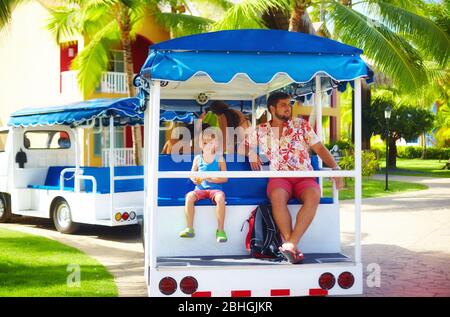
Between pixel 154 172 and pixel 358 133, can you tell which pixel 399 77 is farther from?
pixel 154 172

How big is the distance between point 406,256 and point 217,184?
4.12 meters

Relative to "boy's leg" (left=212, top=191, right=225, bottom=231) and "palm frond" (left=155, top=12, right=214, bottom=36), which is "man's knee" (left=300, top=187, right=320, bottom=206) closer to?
"boy's leg" (left=212, top=191, right=225, bottom=231)

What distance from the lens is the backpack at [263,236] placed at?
566cm

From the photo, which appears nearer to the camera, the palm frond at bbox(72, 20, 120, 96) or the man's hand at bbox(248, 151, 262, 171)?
the man's hand at bbox(248, 151, 262, 171)

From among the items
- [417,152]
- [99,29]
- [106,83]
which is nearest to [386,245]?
[99,29]

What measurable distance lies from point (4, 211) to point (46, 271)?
5.25 meters

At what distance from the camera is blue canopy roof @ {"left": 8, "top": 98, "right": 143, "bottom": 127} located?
33.2 ft

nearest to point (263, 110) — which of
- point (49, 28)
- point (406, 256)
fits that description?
point (406, 256)

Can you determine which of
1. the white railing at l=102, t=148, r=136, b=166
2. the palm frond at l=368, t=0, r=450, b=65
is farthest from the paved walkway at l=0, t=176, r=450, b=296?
the white railing at l=102, t=148, r=136, b=166

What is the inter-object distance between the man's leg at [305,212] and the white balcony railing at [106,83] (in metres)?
18.0

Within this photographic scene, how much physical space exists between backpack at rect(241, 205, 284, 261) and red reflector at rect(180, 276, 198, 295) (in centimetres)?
72

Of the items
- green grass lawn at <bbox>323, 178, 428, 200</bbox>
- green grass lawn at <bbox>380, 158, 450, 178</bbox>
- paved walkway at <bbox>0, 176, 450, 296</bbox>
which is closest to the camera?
paved walkway at <bbox>0, 176, 450, 296</bbox>

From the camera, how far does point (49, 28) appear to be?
18.8 m

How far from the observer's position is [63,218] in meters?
11.2
